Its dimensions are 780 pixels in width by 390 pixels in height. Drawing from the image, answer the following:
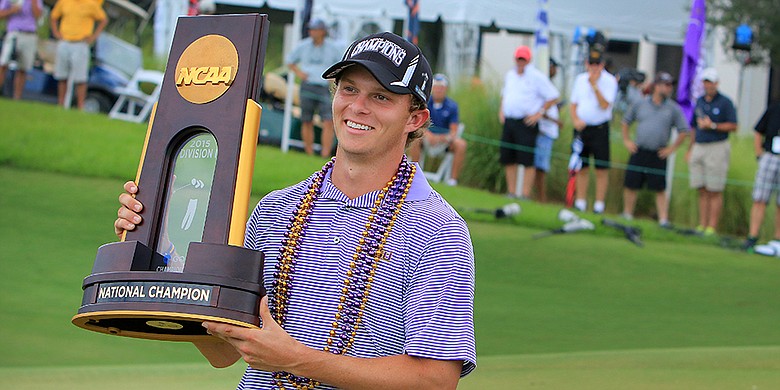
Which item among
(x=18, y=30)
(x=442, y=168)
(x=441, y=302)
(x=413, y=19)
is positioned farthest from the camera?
(x=442, y=168)

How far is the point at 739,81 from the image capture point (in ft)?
41.3

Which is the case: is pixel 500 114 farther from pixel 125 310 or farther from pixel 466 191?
pixel 125 310

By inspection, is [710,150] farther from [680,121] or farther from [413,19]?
[413,19]

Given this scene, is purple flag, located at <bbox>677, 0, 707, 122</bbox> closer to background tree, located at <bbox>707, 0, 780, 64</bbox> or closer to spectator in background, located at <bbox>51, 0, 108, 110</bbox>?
background tree, located at <bbox>707, 0, 780, 64</bbox>

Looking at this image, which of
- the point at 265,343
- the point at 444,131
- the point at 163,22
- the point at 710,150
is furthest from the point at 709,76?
the point at 265,343

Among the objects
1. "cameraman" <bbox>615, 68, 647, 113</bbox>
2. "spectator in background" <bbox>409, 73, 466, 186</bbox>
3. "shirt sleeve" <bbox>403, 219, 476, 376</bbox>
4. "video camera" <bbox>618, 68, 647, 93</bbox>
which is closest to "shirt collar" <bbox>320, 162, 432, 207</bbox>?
"shirt sleeve" <bbox>403, 219, 476, 376</bbox>

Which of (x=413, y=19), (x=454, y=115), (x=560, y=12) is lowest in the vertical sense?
(x=454, y=115)

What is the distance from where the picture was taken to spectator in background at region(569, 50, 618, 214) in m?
9.35

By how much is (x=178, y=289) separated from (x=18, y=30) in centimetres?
779

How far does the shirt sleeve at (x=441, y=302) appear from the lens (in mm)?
2006

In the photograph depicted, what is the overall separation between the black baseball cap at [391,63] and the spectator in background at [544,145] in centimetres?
736

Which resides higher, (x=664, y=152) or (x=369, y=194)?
(x=664, y=152)

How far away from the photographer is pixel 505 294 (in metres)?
7.16

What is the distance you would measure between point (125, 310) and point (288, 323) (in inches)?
12.0
